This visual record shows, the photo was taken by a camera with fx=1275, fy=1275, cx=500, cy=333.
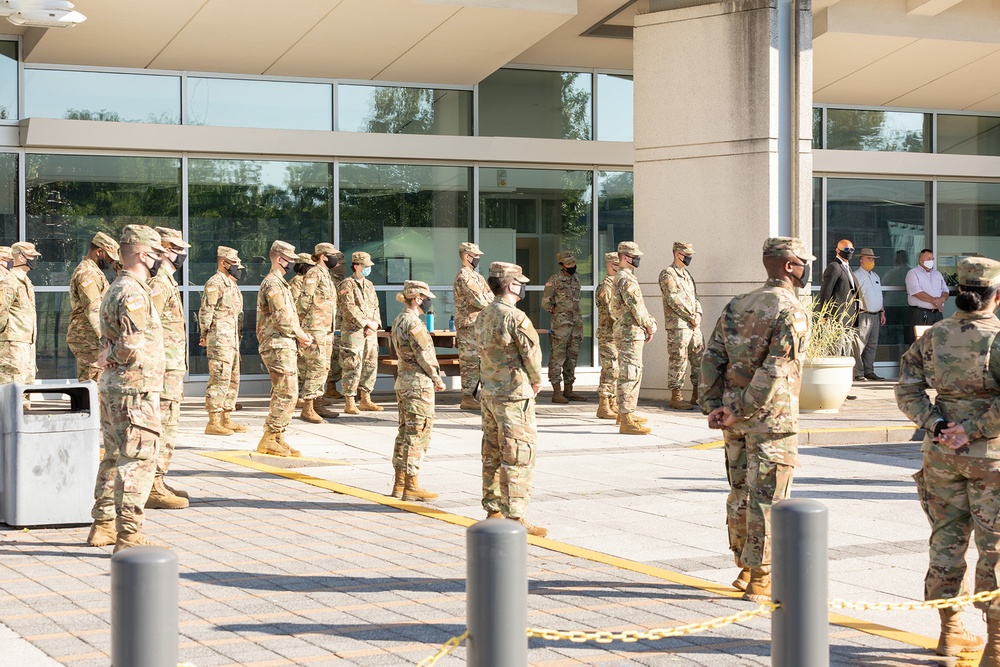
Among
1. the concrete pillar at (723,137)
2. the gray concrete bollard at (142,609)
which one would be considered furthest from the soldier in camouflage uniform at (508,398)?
the concrete pillar at (723,137)

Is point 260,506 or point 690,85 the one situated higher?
point 690,85

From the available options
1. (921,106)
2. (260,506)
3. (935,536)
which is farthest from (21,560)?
(921,106)

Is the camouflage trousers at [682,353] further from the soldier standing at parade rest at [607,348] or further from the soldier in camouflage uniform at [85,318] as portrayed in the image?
the soldier in camouflage uniform at [85,318]

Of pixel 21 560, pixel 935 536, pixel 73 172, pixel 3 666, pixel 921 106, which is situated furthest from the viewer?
pixel 921 106

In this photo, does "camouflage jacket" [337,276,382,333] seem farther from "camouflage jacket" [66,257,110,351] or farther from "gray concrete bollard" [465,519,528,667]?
"gray concrete bollard" [465,519,528,667]

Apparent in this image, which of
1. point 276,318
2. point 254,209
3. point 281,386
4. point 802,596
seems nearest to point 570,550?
point 802,596

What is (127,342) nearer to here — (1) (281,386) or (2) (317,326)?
(1) (281,386)

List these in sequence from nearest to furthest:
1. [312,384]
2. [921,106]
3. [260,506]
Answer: [260,506] → [312,384] → [921,106]

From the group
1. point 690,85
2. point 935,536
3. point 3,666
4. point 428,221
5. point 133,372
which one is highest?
point 690,85

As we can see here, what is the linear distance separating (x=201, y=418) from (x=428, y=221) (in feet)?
18.2

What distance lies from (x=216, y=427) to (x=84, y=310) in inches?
76.4

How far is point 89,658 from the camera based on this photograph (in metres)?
5.46

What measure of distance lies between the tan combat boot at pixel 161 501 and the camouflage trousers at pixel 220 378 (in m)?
4.16

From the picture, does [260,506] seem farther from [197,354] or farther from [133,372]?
[197,354]
